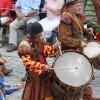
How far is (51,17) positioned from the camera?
935cm

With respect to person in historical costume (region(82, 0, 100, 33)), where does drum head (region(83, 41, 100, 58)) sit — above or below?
below

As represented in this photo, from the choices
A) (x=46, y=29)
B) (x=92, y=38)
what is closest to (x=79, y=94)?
(x=92, y=38)

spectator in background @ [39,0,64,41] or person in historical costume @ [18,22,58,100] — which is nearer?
person in historical costume @ [18,22,58,100]

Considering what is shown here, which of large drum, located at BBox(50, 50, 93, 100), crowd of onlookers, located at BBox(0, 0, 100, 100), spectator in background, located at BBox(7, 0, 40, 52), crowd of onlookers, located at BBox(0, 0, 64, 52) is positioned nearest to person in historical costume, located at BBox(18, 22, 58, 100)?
large drum, located at BBox(50, 50, 93, 100)

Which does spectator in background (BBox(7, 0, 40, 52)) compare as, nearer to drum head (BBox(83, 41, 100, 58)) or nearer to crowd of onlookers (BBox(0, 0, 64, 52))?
crowd of onlookers (BBox(0, 0, 64, 52))

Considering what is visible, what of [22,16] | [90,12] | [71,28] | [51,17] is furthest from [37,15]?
[71,28]

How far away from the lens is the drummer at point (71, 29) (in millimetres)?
6180

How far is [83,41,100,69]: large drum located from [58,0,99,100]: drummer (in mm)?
449

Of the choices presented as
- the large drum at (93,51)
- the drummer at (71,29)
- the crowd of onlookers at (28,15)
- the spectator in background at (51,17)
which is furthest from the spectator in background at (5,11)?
the drummer at (71,29)

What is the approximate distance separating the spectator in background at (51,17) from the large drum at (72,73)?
10.8ft

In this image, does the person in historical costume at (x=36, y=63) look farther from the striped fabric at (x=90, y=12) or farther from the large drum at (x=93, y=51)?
the striped fabric at (x=90, y=12)

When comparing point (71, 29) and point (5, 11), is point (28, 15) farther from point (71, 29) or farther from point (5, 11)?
point (71, 29)

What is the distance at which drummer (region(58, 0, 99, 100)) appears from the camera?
Answer: 6.18 metres

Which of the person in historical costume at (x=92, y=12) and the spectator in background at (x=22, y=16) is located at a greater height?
the person in historical costume at (x=92, y=12)
